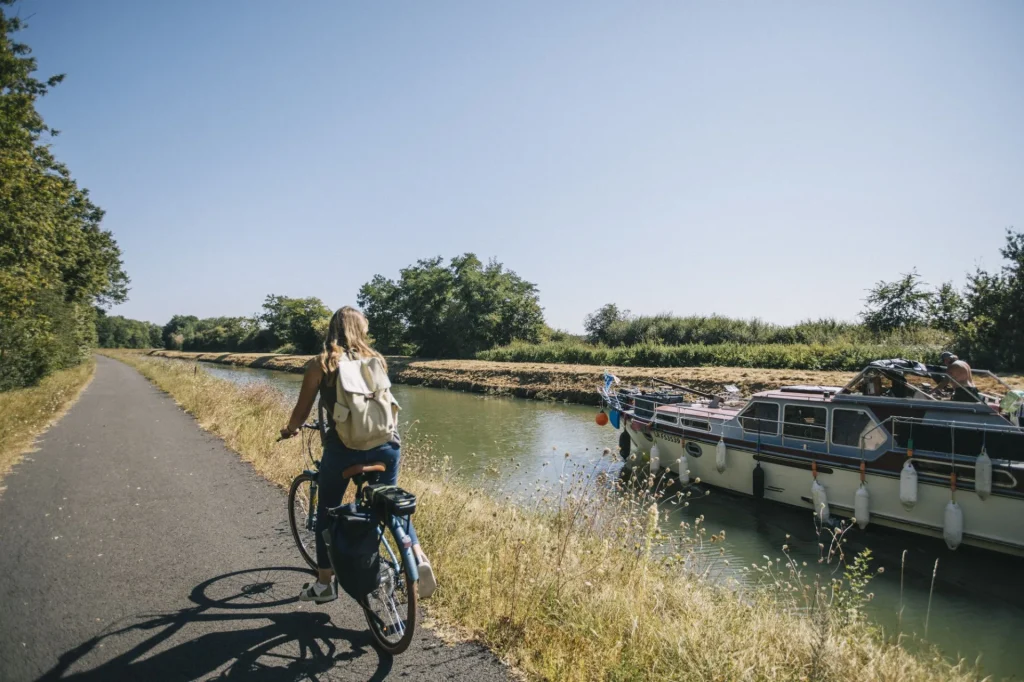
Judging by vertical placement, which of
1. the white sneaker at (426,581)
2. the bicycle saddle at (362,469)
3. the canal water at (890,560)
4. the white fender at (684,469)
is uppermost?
the bicycle saddle at (362,469)

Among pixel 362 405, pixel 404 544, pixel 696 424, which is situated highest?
pixel 362 405

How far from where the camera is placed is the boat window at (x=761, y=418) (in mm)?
10609

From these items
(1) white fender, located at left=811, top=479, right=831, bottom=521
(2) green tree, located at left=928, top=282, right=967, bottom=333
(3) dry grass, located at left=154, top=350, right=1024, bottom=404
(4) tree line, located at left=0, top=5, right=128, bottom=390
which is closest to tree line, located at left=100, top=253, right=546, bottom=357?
(3) dry grass, located at left=154, top=350, right=1024, bottom=404

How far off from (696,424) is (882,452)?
3.74 metres

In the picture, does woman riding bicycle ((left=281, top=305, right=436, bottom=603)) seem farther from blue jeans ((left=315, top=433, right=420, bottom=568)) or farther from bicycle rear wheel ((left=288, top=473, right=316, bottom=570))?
bicycle rear wheel ((left=288, top=473, right=316, bottom=570))

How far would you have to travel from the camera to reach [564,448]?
16125 mm

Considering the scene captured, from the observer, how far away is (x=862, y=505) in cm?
903

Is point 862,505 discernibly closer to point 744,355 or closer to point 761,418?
point 761,418

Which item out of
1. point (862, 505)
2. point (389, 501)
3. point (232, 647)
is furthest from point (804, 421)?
point (232, 647)

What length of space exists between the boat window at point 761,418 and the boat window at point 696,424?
2.77 ft

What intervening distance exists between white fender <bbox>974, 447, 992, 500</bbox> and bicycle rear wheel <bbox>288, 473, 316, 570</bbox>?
9092 millimetres

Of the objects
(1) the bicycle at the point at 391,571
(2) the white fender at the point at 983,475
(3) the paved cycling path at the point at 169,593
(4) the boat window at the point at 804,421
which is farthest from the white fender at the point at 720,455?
(1) the bicycle at the point at 391,571

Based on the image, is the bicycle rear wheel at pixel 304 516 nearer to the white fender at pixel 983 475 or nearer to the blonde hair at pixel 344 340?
the blonde hair at pixel 344 340

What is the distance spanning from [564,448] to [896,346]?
71.8ft
